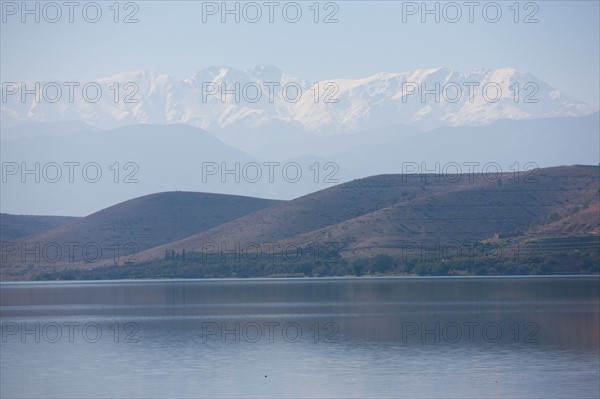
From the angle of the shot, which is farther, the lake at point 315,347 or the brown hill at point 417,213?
the brown hill at point 417,213

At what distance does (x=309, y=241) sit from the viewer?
6196 inches

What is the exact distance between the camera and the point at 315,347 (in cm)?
5319

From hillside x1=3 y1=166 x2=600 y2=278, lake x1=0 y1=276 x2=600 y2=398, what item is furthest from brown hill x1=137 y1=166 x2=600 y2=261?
lake x1=0 y1=276 x2=600 y2=398

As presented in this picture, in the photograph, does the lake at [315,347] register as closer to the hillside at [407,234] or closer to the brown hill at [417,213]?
the hillside at [407,234]

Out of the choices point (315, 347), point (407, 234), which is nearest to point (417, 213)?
point (407, 234)

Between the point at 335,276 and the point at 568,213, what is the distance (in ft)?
105

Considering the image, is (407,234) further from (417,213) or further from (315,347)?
(315,347)

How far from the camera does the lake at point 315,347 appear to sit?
39.8 metres

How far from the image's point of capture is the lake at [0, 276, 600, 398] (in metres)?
39.8

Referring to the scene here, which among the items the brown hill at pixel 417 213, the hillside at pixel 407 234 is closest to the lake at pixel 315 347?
the hillside at pixel 407 234

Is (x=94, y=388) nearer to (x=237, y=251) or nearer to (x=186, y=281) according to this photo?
(x=186, y=281)

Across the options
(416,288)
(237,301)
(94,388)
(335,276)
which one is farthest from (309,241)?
(94,388)

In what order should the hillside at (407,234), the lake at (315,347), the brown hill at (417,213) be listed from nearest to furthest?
the lake at (315,347) < the hillside at (407,234) < the brown hill at (417,213)

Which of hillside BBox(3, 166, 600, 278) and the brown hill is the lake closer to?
hillside BBox(3, 166, 600, 278)
